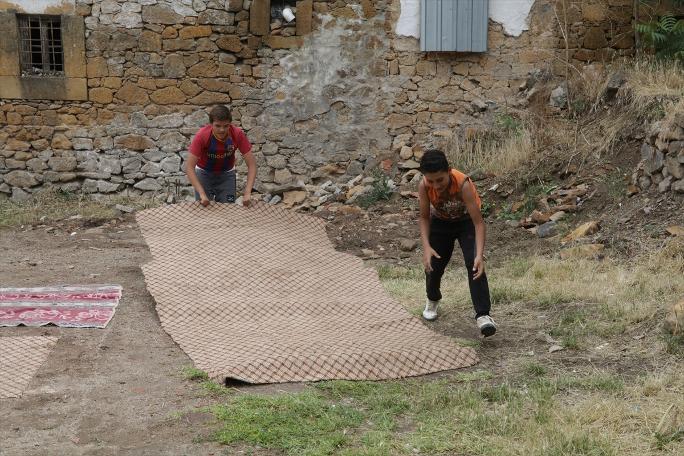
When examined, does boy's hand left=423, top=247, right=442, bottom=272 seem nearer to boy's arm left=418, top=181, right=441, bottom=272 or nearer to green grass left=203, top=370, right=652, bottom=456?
boy's arm left=418, top=181, right=441, bottom=272

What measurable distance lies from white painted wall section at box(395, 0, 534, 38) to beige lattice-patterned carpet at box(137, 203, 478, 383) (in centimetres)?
387

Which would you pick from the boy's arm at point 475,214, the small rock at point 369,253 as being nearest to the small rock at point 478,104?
the small rock at point 369,253

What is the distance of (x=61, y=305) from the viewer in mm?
6512

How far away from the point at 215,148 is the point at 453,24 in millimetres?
4498

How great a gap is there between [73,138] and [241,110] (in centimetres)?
215

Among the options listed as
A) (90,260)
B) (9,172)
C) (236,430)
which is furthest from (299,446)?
(9,172)

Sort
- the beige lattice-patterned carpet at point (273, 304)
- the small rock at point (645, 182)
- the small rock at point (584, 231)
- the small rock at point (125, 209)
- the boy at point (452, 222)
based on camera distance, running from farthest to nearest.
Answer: the small rock at point (125, 209) → the small rock at point (645, 182) → the small rock at point (584, 231) → the boy at point (452, 222) → the beige lattice-patterned carpet at point (273, 304)

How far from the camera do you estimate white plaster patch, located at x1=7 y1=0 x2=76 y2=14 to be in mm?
11031

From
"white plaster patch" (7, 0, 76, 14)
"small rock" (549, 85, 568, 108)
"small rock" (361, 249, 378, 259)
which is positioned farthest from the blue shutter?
"white plaster patch" (7, 0, 76, 14)

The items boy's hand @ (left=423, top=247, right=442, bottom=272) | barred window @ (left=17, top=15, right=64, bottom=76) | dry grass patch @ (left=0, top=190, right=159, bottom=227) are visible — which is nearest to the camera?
boy's hand @ (left=423, top=247, right=442, bottom=272)

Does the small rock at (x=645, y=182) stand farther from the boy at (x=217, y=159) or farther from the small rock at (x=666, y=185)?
the boy at (x=217, y=159)

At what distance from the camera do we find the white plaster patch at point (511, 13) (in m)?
11.3

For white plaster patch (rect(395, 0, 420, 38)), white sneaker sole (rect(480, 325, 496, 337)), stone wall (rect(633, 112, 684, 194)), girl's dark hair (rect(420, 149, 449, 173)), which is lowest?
white sneaker sole (rect(480, 325, 496, 337))

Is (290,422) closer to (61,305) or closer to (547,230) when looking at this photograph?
(61,305)
